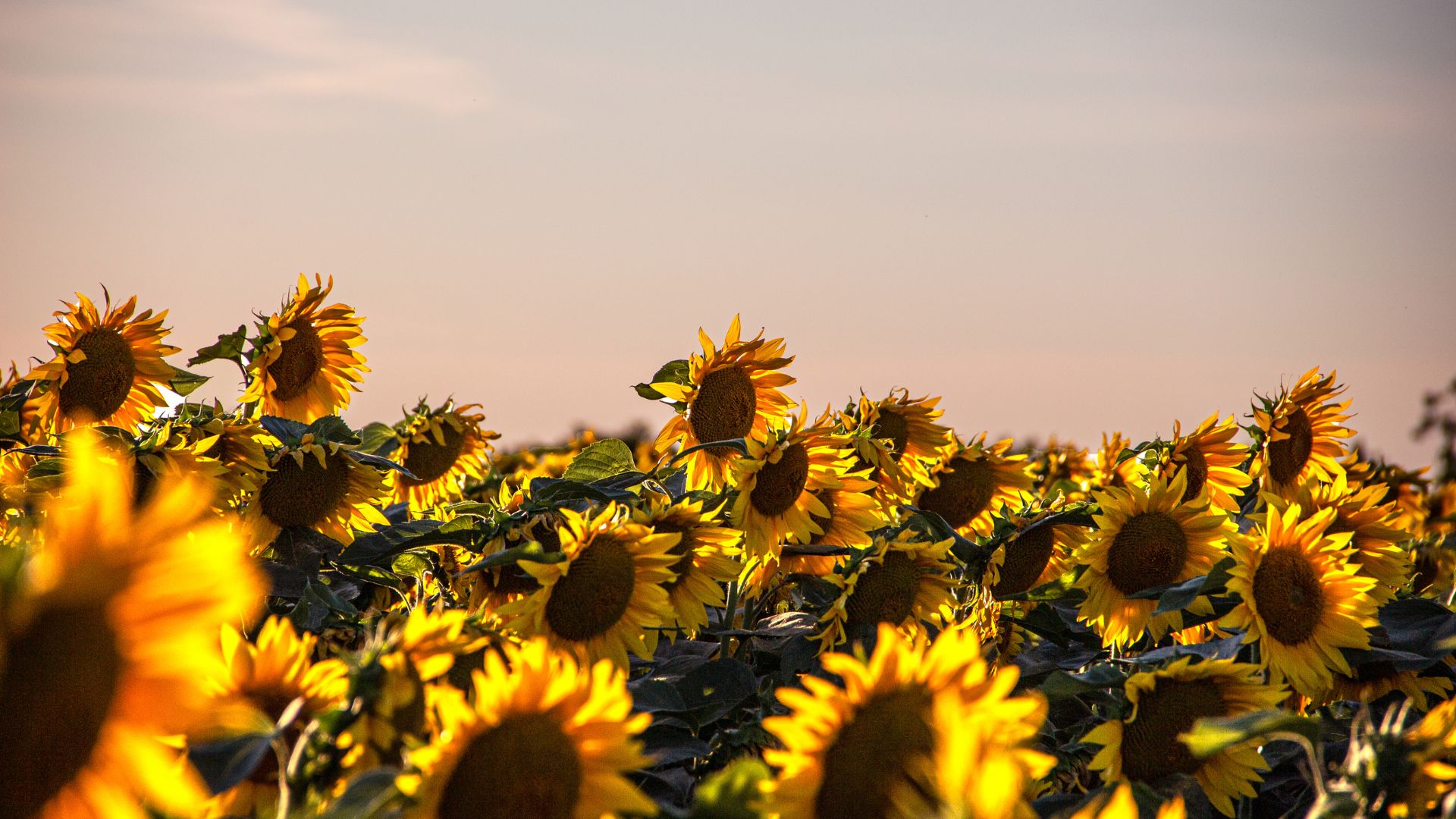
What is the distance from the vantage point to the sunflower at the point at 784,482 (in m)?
3.23

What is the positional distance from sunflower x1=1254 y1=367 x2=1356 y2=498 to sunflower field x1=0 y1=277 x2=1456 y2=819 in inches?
0.5

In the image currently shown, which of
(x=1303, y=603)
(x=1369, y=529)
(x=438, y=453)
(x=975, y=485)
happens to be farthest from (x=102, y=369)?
(x=1369, y=529)

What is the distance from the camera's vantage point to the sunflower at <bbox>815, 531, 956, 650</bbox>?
306cm

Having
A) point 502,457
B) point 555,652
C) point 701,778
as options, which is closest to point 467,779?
point 555,652

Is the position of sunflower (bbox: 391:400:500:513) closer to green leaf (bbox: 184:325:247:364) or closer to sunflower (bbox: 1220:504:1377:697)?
green leaf (bbox: 184:325:247:364)

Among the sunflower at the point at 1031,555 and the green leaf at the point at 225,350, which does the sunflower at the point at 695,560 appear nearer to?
the sunflower at the point at 1031,555

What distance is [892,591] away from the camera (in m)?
3.11

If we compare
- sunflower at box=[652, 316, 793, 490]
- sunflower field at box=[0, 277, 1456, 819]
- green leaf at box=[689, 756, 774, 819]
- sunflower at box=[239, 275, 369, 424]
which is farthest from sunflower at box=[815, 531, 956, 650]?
sunflower at box=[239, 275, 369, 424]

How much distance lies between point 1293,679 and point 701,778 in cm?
133

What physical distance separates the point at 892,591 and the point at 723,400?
2.51 feet

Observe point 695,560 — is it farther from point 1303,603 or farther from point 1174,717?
point 1303,603

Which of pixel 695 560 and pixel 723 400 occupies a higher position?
pixel 723 400

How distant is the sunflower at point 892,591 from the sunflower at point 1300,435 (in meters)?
1.49

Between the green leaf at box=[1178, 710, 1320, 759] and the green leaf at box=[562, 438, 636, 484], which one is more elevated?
the green leaf at box=[1178, 710, 1320, 759]
